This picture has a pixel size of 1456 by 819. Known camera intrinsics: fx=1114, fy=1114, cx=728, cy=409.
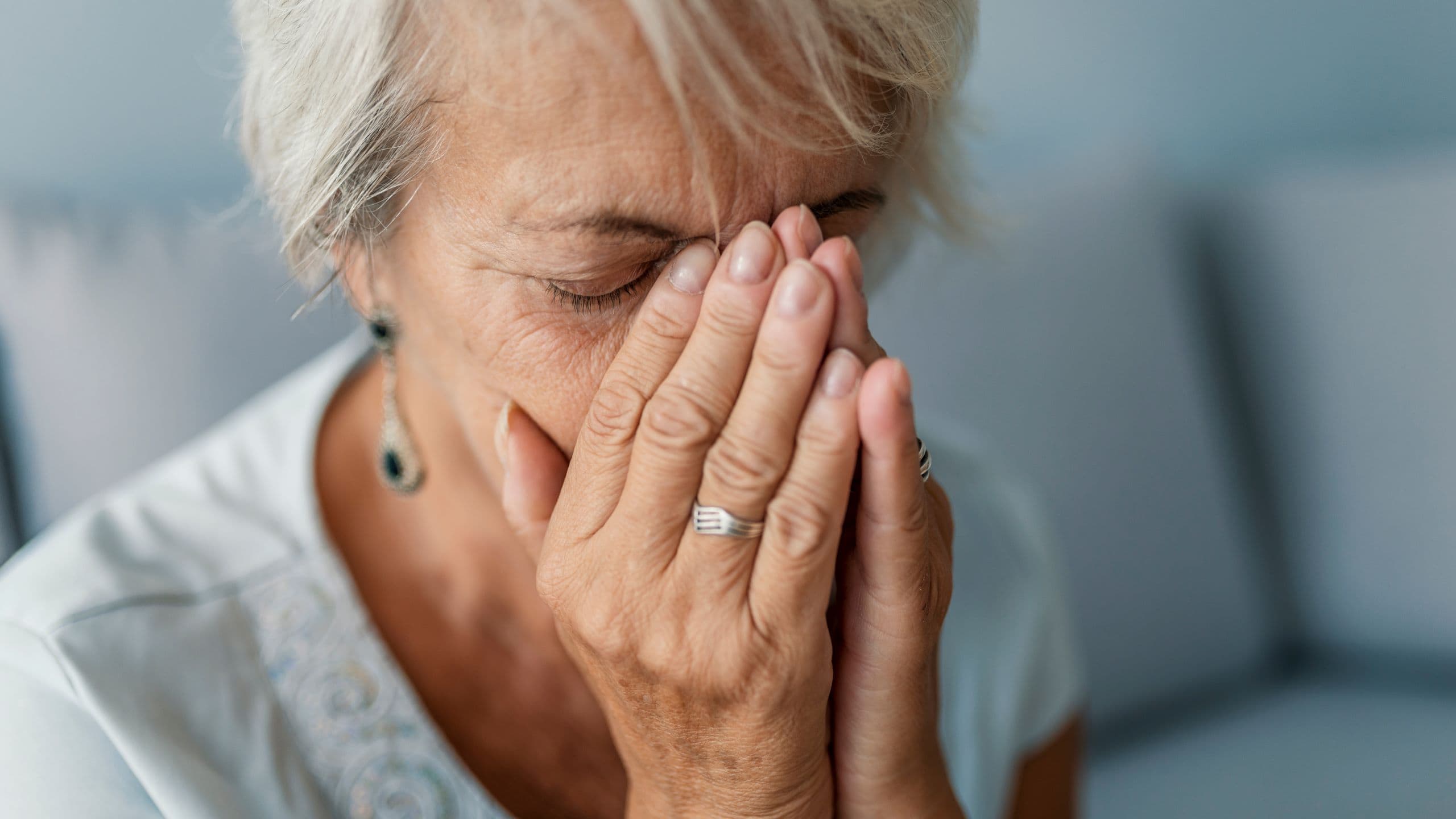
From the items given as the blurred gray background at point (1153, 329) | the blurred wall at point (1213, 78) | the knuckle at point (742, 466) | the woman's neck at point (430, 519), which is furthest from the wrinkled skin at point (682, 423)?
the blurred wall at point (1213, 78)

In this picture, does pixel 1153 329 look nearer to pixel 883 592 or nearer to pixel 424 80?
pixel 883 592

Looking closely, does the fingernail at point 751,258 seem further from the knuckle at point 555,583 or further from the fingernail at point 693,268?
the knuckle at point 555,583

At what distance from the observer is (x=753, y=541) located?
0.82 meters

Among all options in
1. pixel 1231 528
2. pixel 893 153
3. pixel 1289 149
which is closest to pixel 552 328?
pixel 893 153

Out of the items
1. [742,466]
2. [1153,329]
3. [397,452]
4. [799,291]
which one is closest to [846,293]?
[799,291]

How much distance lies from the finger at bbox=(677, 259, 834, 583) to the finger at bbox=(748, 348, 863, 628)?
0.4 inches

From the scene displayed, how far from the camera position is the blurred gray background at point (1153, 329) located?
4.81ft

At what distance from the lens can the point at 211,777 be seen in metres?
0.96

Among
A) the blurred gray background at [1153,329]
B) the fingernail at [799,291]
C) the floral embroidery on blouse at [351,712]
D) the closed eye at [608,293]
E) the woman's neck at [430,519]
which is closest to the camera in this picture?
the fingernail at [799,291]

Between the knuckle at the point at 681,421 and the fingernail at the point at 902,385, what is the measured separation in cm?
13

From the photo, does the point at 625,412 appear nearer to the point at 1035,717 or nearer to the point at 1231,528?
the point at 1035,717

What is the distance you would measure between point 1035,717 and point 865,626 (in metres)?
0.69

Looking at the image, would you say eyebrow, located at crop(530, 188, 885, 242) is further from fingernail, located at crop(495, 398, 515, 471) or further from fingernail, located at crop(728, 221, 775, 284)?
fingernail, located at crop(495, 398, 515, 471)

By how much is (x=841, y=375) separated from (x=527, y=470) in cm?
31
